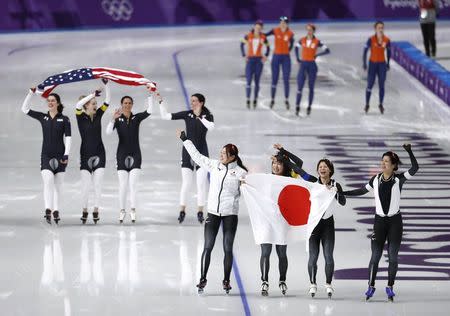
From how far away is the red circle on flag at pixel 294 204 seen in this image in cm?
1373

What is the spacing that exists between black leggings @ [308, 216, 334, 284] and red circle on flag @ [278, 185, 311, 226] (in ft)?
0.78

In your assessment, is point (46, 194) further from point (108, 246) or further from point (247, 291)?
point (247, 291)

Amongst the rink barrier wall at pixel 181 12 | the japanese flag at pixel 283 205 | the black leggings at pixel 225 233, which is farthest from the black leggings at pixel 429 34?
the black leggings at pixel 225 233

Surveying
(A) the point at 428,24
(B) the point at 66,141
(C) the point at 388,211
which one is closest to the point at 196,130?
(B) the point at 66,141

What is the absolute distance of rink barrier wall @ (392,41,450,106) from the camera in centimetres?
2970

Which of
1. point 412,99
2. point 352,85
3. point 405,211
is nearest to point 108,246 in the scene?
point 405,211

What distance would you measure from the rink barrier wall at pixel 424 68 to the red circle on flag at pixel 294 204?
50.8 feet

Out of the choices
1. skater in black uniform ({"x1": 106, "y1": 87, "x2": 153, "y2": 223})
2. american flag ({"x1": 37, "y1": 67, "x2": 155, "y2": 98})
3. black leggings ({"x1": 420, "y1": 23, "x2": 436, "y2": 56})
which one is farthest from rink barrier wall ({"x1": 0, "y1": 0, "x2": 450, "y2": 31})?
skater in black uniform ({"x1": 106, "y1": 87, "x2": 153, "y2": 223})

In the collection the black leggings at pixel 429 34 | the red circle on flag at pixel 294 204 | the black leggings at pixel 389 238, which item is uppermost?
the red circle on flag at pixel 294 204

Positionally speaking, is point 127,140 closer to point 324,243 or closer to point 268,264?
point 268,264

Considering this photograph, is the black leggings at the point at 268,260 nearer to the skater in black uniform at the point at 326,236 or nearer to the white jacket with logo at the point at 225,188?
the skater in black uniform at the point at 326,236

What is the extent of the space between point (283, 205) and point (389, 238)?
4.00ft

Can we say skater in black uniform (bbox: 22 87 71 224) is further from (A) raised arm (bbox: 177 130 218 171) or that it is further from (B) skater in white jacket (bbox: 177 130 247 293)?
(B) skater in white jacket (bbox: 177 130 247 293)

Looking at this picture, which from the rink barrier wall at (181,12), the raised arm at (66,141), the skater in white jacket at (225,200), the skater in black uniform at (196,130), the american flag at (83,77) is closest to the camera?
the skater in white jacket at (225,200)
